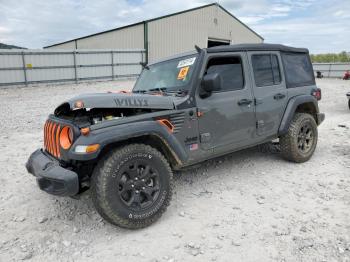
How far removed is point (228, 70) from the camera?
13.3ft

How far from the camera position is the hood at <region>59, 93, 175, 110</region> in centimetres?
297

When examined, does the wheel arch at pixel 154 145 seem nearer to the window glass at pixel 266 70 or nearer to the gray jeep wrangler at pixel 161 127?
the gray jeep wrangler at pixel 161 127

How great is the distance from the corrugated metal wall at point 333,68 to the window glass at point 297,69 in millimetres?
26256

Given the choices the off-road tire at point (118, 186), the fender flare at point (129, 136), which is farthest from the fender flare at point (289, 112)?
the off-road tire at point (118, 186)

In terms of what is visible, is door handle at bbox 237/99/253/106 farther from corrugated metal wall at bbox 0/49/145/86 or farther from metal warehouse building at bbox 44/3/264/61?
metal warehouse building at bbox 44/3/264/61

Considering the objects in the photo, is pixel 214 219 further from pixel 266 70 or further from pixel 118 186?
pixel 266 70

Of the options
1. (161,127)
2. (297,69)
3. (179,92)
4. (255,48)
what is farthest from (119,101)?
(297,69)

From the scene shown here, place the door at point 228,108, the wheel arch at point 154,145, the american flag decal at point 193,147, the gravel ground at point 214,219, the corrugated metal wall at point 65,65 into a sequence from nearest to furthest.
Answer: the gravel ground at point 214,219 < the wheel arch at point 154,145 < the american flag decal at point 193,147 < the door at point 228,108 < the corrugated metal wall at point 65,65

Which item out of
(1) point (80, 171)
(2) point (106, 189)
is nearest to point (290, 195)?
(2) point (106, 189)

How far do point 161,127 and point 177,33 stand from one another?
68.9 feet

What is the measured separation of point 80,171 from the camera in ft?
10.1

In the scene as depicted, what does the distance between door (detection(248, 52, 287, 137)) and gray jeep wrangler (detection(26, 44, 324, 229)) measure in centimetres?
2

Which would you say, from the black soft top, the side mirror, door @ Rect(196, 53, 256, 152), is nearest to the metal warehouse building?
the black soft top

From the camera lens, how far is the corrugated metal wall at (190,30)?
21.9 metres
